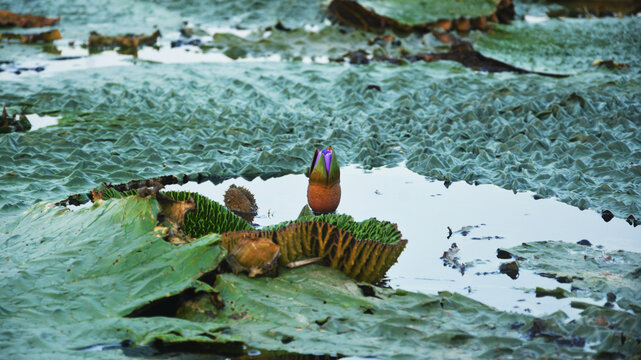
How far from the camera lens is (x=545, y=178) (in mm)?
4695

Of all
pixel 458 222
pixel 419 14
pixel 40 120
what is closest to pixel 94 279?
pixel 458 222

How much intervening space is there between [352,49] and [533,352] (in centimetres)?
631

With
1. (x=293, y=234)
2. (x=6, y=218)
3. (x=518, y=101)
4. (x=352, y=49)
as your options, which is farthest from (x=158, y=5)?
(x=293, y=234)

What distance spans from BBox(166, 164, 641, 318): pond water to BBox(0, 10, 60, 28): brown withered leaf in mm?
6001

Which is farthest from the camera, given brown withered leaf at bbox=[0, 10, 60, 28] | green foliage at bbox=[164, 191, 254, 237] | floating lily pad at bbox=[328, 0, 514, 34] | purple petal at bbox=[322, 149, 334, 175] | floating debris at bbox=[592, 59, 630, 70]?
brown withered leaf at bbox=[0, 10, 60, 28]

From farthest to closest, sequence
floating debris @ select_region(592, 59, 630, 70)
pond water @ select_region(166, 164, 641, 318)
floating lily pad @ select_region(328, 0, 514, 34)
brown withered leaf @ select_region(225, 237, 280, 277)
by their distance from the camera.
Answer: floating lily pad @ select_region(328, 0, 514, 34), floating debris @ select_region(592, 59, 630, 70), pond water @ select_region(166, 164, 641, 318), brown withered leaf @ select_region(225, 237, 280, 277)

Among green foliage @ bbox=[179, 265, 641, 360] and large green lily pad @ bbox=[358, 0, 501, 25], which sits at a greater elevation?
large green lily pad @ bbox=[358, 0, 501, 25]

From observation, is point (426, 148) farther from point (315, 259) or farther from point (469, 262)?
point (315, 259)

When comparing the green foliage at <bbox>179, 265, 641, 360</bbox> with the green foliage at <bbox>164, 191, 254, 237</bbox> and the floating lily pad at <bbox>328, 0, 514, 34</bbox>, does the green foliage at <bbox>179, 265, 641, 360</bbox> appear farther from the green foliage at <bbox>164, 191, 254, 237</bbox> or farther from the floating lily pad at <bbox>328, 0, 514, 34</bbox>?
the floating lily pad at <bbox>328, 0, 514, 34</bbox>

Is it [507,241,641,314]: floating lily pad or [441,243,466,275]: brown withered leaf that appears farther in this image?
[441,243,466,275]: brown withered leaf

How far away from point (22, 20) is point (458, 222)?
7475mm

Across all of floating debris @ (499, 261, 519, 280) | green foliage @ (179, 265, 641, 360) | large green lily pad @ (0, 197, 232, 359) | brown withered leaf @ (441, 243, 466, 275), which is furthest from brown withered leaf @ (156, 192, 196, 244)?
floating debris @ (499, 261, 519, 280)

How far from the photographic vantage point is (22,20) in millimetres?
9617

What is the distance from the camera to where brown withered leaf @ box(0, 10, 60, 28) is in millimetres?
9578
